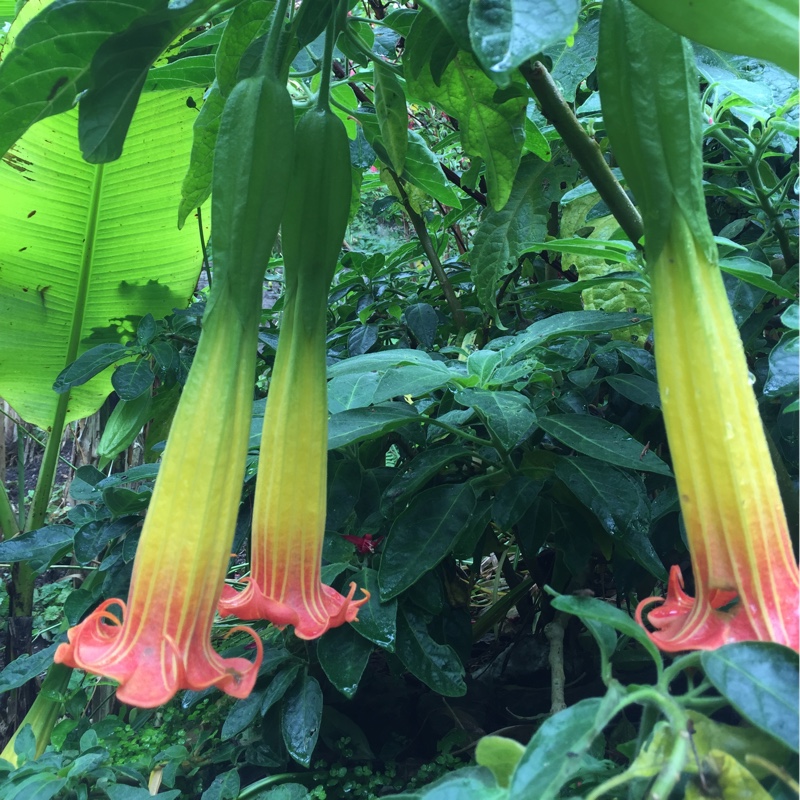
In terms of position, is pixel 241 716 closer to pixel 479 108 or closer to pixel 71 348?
pixel 479 108

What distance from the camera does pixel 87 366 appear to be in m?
1.20

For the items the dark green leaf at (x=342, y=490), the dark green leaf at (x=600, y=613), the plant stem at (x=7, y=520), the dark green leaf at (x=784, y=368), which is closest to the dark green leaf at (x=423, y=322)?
the dark green leaf at (x=342, y=490)

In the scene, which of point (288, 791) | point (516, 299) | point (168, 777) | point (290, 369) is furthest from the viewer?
point (516, 299)

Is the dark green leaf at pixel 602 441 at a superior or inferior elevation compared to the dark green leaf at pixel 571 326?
inferior

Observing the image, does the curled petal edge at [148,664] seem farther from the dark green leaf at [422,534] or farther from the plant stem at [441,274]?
the plant stem at [441,274]

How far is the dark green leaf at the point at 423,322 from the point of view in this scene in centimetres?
123

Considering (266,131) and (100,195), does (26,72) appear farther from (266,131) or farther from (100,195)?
(100,195)

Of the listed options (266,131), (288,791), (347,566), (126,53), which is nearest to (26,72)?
(126,53)

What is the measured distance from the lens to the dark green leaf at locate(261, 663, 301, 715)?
34.6 inches

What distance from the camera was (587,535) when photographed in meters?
0.92

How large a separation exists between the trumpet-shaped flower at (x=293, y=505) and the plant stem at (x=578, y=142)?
280 millimetres

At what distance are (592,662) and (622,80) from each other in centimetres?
90

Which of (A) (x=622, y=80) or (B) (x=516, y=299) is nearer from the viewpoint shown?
(A) (x=622, y=80)

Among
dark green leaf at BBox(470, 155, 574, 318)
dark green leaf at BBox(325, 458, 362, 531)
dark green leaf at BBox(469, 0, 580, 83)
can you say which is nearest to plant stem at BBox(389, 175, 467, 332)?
dark green leaf at BBox(470, 155, 574, 318)
